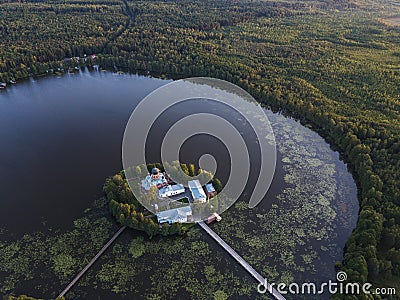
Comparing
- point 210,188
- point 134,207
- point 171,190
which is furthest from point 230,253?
point 134,207

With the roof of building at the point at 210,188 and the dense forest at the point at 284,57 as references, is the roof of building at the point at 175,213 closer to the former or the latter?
the roof of building at the point at 210,188

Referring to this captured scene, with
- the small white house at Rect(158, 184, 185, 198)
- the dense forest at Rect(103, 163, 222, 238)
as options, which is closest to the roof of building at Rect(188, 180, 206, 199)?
the small white house at Rect(158, 184, 185, 198)

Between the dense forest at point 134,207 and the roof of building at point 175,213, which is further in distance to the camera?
the roof of building at point 175,213

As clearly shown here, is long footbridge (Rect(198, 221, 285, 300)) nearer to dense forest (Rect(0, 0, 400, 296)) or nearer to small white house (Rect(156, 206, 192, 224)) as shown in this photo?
small white house (Rect(156, 206, 192, 224))

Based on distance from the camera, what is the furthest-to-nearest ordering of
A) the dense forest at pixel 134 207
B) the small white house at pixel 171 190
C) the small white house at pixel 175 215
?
the small white house at pixel 171 190 < the small white house at pixel 175 215 < the dense forest at pixel 134 207

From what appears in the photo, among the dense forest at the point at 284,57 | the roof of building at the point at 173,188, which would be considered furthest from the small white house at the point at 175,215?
the dense forest at the point at 284,57

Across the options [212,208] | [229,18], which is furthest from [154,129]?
[229,18]
